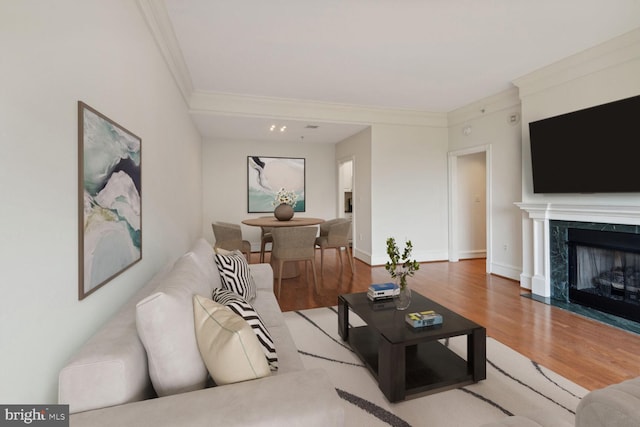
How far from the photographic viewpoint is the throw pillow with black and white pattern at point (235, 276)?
2.06 m

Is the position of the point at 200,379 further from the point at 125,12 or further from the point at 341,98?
the point at 341,98

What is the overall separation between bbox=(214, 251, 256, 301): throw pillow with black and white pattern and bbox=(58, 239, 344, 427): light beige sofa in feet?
3.28

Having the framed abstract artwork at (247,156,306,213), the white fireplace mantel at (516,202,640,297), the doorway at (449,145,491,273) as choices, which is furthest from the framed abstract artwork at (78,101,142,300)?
the doorway at (449,145,491,273)

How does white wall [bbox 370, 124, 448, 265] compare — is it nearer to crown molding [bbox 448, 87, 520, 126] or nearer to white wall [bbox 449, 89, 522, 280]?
crown molding [bbox 448, 87, 520, 126]

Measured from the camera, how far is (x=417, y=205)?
17.7 ft

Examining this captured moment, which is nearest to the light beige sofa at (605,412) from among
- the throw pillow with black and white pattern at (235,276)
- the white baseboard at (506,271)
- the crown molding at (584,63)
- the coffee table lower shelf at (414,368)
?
the coffee table lower shelf at (414,368)

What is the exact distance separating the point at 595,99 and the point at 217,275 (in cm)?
400

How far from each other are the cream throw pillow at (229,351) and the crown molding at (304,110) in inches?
158

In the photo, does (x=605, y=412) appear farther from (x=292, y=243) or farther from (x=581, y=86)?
(x=581, y=86)

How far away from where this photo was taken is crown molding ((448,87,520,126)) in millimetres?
4141

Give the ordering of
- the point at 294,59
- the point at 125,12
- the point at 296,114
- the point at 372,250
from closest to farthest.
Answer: the point at 125,12 < the point at 294,59 < the point at 296,114 < the point at 372,250

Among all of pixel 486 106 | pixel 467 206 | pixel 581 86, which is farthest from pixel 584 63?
pixel 467 206

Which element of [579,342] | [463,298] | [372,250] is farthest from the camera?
[372,250]

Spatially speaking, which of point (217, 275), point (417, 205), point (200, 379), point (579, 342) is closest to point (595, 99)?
point (579, 342)
